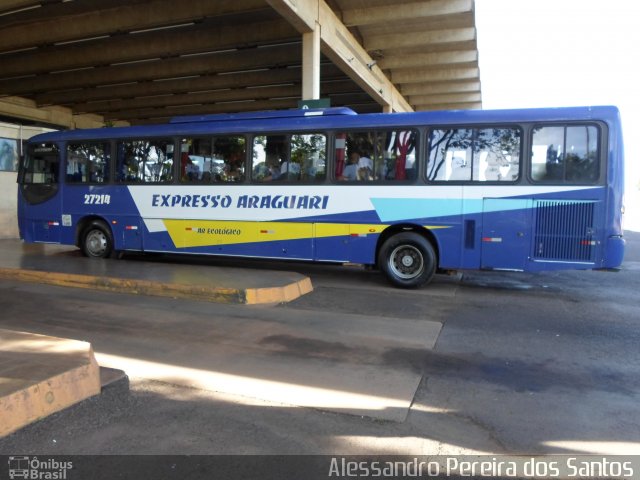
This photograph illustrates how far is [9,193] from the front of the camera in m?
17.0

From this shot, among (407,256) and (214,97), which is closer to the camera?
(407,256)

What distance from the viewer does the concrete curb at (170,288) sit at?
761 cm

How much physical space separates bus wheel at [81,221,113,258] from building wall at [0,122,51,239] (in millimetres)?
7268

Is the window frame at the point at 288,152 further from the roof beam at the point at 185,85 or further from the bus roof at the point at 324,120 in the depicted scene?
the roof beam at the point at 185,85

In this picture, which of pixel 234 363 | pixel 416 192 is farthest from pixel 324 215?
pixel 234 363

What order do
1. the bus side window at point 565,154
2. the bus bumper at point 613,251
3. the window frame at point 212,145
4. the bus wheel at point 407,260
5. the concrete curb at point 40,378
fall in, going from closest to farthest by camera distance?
the concrete curb at point 40,378 < the bus bumper at point 613,251 < the bus side window at point 565,154 < the bus wheel at point 407,260 < the window frame at point 212,145

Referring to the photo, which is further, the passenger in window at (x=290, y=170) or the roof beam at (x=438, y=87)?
the roof beam at (x=438, y=87)

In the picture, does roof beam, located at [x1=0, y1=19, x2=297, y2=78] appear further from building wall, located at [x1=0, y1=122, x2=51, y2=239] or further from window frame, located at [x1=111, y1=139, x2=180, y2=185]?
window frame, located at [x1=111, y1=139, x2=180, y2=185]

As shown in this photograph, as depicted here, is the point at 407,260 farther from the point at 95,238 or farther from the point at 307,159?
the point at 95,238

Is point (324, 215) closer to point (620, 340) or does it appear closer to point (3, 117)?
point (620, 340)

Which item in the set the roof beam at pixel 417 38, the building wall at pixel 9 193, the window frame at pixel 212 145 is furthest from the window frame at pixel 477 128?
the building wall at pixel 9 193

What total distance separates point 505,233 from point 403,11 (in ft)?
25.7

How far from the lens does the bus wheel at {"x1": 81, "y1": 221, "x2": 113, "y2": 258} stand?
1136 centimetres

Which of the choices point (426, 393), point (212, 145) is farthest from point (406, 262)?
point (426, 393)
